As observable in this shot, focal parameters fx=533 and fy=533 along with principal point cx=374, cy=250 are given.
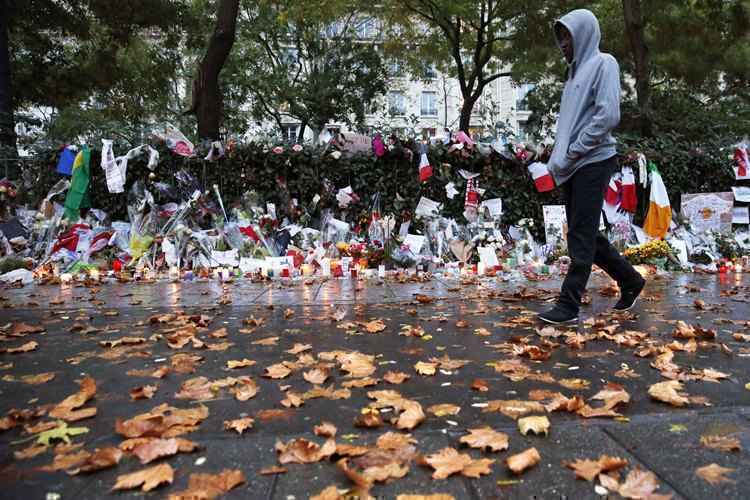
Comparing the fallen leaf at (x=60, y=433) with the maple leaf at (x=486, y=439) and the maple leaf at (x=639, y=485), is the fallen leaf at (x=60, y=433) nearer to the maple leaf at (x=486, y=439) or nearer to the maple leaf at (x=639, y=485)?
the maple leaf at (x=486, y=439)

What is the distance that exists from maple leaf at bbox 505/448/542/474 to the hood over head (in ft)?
9.79

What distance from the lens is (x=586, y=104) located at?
3.62 metres

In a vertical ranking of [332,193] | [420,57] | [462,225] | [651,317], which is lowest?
[651,317]

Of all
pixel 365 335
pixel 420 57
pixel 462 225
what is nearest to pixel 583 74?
pixel 365 335

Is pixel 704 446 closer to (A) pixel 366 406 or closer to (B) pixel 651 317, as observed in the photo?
Answer: (A) pixel 366 406

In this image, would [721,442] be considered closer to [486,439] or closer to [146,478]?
[486,439]

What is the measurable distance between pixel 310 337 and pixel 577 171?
214cm

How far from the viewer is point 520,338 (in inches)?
125

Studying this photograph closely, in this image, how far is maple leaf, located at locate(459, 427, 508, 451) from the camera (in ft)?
5.56

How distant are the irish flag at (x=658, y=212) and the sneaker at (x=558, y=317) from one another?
6.30 meters

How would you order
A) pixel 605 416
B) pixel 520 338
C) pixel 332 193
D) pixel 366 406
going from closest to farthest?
pixel 605 416 < pixel 366 406 < pixel 520 338 < pixel 332 193

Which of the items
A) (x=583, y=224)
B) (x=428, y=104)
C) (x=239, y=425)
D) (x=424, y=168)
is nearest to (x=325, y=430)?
(x=239, y=425)

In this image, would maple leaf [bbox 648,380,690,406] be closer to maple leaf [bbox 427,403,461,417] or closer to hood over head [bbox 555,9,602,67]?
maple leaf [bbox 427,403,461,417]

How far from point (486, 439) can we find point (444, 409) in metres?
0.33
